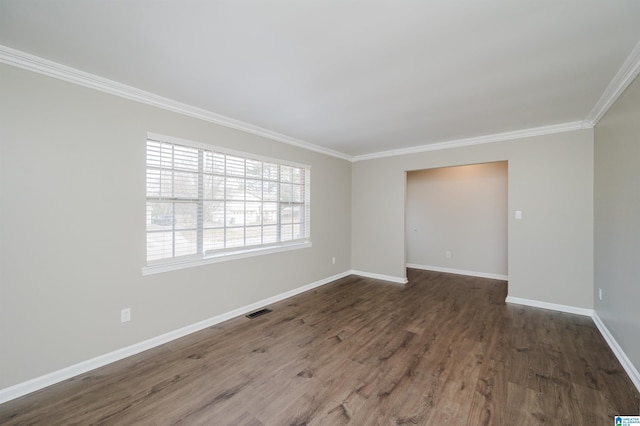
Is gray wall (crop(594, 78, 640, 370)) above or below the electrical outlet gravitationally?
above

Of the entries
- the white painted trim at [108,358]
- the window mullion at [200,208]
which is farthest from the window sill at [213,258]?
the white painted trim at [108,358]

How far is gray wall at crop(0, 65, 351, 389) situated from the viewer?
197cm

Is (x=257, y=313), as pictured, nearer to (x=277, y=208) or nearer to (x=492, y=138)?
(x=277, y=208)

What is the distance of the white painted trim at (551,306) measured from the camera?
3.46 meters

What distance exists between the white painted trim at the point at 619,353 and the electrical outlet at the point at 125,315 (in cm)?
439

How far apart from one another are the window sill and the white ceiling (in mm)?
1779

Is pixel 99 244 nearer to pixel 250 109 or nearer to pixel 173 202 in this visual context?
pixel 173 202

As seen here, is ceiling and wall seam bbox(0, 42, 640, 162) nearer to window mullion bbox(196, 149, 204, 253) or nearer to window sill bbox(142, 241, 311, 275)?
window mullion bbox(196, 149, 204, 253)

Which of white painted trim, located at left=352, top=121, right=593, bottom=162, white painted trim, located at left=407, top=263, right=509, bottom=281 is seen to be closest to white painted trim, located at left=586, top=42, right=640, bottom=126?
white painted trim, located at left=352, top=121, right=593, bottom=162

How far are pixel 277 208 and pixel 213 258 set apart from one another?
1.29 m

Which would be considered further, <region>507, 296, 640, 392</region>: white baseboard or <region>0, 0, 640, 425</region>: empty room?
<region>507, 296, 640, 392</region>: white baseboard

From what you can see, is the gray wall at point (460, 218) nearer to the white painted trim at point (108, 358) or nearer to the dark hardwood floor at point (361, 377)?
the dark hardwood floor at point (361, 377)

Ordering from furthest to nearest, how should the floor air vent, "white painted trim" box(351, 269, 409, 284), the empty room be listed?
"white painted trim" box(351, 269, 409, 284)
the floor air vent
the empty room

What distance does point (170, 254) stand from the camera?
286cm
